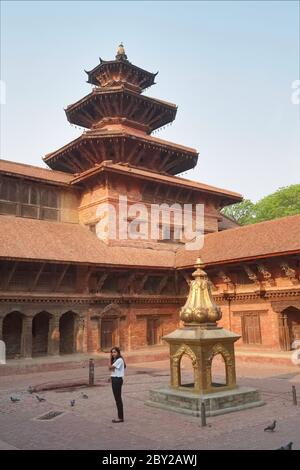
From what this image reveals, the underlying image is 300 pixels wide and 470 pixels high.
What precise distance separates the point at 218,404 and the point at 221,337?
1418mm

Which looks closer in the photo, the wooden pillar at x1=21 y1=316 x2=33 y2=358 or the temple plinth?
the temple plinth

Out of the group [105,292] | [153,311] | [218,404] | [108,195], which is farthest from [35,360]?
[218,404]

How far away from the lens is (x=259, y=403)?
9.91 m

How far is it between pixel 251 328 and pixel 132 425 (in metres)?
13.4

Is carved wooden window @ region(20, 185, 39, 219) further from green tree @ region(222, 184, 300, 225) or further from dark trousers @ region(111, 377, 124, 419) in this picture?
green tree @ region(222, 184, 300, 225)

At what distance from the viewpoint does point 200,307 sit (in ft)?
32.9

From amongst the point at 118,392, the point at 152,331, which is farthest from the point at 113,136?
the point at 118,392

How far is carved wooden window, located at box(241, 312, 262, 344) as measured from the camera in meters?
20.3

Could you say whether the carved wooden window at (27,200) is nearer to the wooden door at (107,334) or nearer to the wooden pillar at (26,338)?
the wooden pillar at (26,338)

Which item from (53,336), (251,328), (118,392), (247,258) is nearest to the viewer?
(118,392)

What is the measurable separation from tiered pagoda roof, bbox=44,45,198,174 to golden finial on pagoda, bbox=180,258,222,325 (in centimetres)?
1588

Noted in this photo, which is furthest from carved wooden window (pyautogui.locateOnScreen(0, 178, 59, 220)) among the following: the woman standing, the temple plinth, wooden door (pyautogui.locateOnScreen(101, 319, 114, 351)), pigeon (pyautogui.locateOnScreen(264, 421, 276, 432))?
pigeon (pyautogui.locateOnScreen(264, 421, 276, 432))

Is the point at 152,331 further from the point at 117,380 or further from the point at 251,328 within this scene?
the point at 117,380

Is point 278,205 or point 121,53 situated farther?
point 278,205
